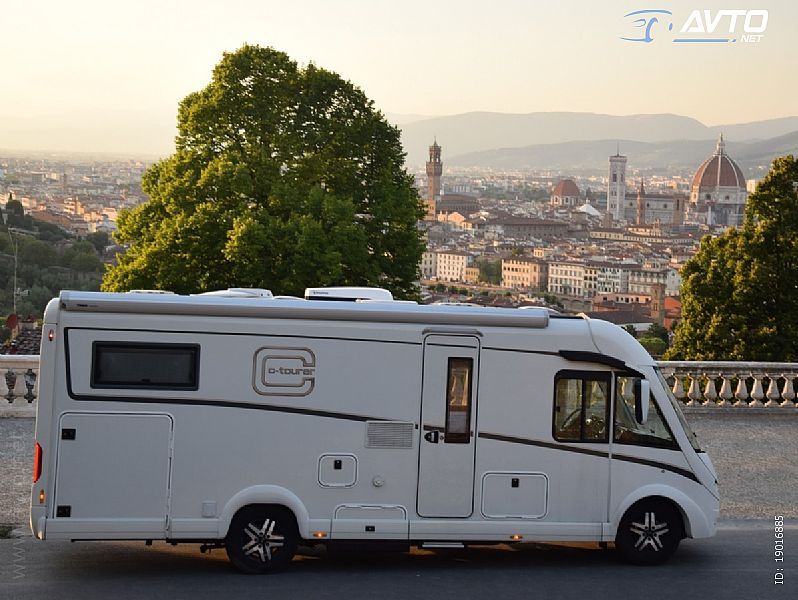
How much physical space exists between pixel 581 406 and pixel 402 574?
6.11ft

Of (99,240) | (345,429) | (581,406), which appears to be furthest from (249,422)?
(99,240)

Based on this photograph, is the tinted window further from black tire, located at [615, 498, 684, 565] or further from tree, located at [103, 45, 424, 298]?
tree, located at [103, 45, 424, 298]

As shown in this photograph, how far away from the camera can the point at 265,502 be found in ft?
31.5

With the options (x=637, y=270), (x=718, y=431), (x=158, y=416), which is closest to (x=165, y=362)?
(x=158, y=416)

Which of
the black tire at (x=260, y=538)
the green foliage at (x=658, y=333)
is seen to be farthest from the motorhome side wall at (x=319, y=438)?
the green foliage at (x=658, y=333)

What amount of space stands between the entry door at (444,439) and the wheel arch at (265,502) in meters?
0.88

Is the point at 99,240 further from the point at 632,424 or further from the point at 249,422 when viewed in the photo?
the point at 632,424

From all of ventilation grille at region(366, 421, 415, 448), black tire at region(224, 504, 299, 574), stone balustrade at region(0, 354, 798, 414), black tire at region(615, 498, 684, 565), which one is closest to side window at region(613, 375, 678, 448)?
black tire at region(615, 498, 684, 565)

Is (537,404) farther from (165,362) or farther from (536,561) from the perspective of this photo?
(165,362)

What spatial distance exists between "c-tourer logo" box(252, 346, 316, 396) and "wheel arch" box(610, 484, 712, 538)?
258 cm

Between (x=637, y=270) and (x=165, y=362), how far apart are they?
180 metres

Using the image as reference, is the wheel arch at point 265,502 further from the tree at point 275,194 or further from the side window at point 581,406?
the tree at point 275,194

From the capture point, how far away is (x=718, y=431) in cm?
1706

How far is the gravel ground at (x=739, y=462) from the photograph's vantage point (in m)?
12.7
